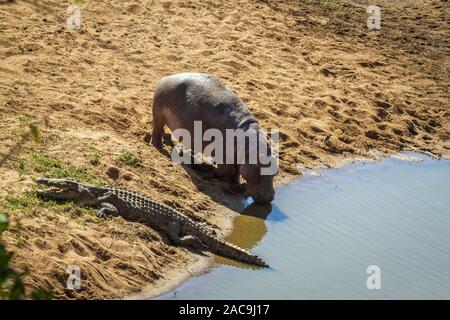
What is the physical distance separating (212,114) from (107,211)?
2.21 m

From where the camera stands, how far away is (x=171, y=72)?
12836mm

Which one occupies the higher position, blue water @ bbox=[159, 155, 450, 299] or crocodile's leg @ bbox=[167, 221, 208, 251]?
crocodile's leg @ bbox=[167, 221, 208, 251]

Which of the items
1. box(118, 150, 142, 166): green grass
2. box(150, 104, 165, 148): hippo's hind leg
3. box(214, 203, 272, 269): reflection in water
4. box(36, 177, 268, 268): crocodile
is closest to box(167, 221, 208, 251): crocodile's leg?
box(36, 177, 268, 268): crocodile

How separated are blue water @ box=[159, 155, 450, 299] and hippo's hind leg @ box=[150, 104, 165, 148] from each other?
169 cm

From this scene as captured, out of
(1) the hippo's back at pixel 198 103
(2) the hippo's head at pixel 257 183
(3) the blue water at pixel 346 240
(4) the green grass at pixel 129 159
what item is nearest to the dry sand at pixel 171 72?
(4) the green grass at pixel 129 159

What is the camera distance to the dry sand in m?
7.82

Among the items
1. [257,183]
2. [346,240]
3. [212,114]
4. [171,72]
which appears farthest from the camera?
[171,72]

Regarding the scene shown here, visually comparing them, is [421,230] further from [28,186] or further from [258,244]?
[28,186]

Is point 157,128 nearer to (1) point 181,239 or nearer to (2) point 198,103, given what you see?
(2) point 198,103

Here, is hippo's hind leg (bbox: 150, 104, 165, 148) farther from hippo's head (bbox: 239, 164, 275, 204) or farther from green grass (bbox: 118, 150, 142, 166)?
hippo's head (bbox: 239, 164, 275, 204)

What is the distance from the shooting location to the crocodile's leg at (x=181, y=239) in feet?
27.8

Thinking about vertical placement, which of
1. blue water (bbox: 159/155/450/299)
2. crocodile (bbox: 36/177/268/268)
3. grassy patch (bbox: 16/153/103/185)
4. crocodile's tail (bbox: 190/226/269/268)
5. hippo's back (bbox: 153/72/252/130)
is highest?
hippo's back (bbox: 153/72/252/130)

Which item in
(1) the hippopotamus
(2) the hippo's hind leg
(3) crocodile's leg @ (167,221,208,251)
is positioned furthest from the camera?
(2) the hippo's hind leg

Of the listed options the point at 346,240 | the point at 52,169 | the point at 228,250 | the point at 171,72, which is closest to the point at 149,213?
the point at 228,250
